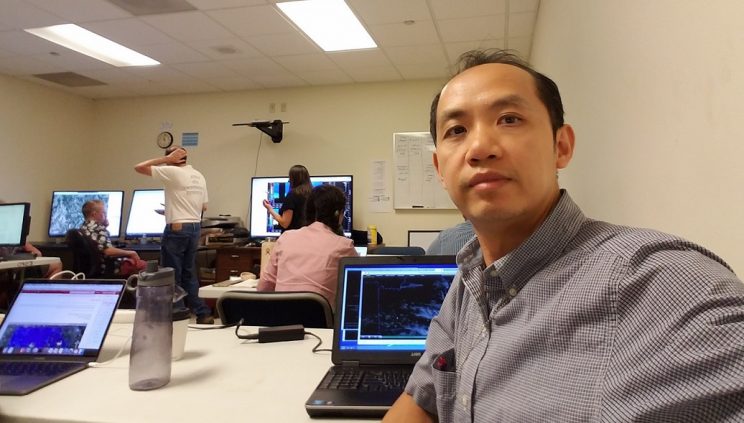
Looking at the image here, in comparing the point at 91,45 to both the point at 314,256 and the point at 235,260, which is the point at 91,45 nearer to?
the point at 235,260

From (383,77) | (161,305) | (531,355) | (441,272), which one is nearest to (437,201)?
(383,77)

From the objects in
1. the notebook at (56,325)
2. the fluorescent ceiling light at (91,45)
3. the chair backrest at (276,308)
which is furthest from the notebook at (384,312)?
the fluorescent ceiling light at (91,45)

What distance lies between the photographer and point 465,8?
3211 mm

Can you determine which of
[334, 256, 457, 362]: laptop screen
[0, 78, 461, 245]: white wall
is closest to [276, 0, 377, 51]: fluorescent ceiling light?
[0, 78, 461, 245]: white wall

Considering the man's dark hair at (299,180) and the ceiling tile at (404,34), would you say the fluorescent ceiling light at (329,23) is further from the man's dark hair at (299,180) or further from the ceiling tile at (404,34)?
the man's dark hair at (299,180)

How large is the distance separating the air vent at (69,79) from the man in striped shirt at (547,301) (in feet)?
18.3

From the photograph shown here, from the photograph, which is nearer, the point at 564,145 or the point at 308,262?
the point at 564,145

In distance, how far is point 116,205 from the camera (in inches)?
211

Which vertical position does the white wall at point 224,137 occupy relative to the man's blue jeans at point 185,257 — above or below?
above

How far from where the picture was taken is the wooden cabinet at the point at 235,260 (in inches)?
178

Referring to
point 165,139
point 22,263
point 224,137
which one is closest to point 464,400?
point 22,263

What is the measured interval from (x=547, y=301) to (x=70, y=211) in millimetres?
6227

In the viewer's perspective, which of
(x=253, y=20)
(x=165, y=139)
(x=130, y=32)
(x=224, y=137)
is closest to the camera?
(x=253, y=20)

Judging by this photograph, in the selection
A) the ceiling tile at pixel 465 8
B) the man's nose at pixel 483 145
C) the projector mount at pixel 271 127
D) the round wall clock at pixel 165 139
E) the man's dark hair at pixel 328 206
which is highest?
the ceiling tile at pixel 465 8
